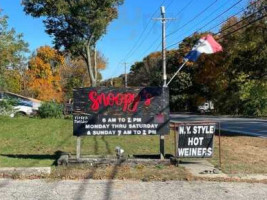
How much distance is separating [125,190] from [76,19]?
2472 centimetres

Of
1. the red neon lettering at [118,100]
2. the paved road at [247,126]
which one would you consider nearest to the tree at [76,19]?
the paved road at [247,126]

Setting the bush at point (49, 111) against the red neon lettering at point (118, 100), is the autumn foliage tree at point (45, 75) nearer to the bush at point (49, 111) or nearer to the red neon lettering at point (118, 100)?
the bush at point (49, 111)

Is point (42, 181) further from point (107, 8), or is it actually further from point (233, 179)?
point (107, 8)

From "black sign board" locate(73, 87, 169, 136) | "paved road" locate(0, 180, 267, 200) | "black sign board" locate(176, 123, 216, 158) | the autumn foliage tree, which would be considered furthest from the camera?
the autumn foliage tree

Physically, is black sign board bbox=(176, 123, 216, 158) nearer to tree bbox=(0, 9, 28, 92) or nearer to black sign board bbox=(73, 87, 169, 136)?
black sign board bbox=(73, 87, 169, 136)

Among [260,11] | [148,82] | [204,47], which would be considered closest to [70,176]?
[204,47]

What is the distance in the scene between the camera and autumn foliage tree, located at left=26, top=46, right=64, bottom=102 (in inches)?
2662

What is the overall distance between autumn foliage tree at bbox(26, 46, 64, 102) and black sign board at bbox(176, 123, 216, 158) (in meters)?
54.3

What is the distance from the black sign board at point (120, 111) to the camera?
36.9 ft

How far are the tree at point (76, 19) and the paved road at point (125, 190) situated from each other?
23.3 m

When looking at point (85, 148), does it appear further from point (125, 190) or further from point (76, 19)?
point (76, 19)

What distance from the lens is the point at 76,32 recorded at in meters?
33.4

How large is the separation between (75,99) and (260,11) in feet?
41.4

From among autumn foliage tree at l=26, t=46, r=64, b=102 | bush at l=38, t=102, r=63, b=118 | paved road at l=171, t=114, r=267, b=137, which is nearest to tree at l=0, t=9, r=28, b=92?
bush at l=38, t=102, r=63, b=118
